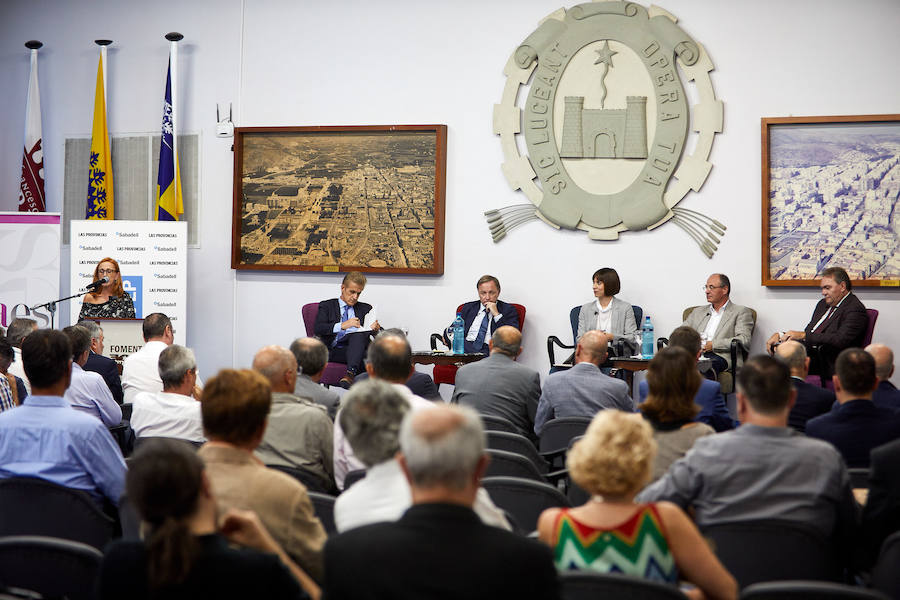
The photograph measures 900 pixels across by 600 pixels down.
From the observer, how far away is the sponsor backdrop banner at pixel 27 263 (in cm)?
856

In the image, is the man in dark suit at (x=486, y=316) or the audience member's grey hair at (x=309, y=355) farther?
the man in dark suit at (x=486, y=316)

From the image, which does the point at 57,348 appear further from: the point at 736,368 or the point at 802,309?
the point at 802,309

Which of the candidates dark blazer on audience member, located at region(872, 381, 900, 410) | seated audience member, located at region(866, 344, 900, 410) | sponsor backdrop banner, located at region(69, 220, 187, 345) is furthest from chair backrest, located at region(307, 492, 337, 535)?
sponsor backdrop banner, located at region(69, 220, 187, 345)

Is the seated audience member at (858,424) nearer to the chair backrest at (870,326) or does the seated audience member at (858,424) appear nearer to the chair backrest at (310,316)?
the chair backrest at (870,326)

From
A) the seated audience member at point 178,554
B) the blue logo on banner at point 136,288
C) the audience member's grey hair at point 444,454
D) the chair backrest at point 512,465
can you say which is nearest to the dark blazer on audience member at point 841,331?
the chair backrest at point 512,465

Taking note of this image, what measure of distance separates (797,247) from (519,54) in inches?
112

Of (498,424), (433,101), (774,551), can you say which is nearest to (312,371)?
(498,424)

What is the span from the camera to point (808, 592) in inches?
70.8

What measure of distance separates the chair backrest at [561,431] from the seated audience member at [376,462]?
195cm

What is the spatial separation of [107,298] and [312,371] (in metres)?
3.92

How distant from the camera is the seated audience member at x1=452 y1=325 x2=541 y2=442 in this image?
4.97m

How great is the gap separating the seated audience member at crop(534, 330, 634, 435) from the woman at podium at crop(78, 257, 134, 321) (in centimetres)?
420

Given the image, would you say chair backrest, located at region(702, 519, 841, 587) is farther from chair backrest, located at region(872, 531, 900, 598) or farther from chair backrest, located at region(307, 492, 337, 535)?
chair backrest, located at region(307, 492, 337, 535)

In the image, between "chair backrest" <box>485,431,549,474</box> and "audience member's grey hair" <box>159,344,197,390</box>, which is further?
"audience member's grey hair" <box>159,344,197,390</box>
